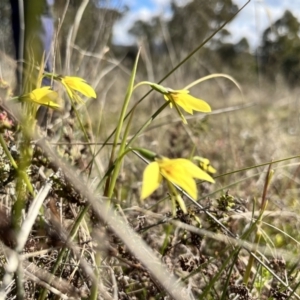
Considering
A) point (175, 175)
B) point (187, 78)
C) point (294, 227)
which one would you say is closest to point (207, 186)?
point (294, 227)

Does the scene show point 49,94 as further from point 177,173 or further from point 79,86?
point 177,173

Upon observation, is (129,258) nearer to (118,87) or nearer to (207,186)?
(207,186)

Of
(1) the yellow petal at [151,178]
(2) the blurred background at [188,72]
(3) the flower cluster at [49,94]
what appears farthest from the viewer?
(2) the blurred background at [188,72]

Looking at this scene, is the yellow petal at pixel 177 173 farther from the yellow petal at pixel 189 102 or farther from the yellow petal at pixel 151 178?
the yellow petal at pixel 189 102

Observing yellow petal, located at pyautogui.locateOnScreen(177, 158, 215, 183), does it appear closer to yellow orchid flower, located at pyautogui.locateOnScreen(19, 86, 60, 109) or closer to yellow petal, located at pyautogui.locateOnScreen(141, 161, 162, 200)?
yellow petal, located at pyautogui.locateOnScreen(141, 161, 162, 200)

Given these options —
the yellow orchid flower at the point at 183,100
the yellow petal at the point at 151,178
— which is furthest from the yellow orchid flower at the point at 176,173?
the yellow orchid flower at the point at 183,100

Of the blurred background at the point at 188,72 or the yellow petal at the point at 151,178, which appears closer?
the yellow petal at the point at 151,178

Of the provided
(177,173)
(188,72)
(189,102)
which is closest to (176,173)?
(177,173)

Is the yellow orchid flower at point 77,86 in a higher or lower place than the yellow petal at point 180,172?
higher
